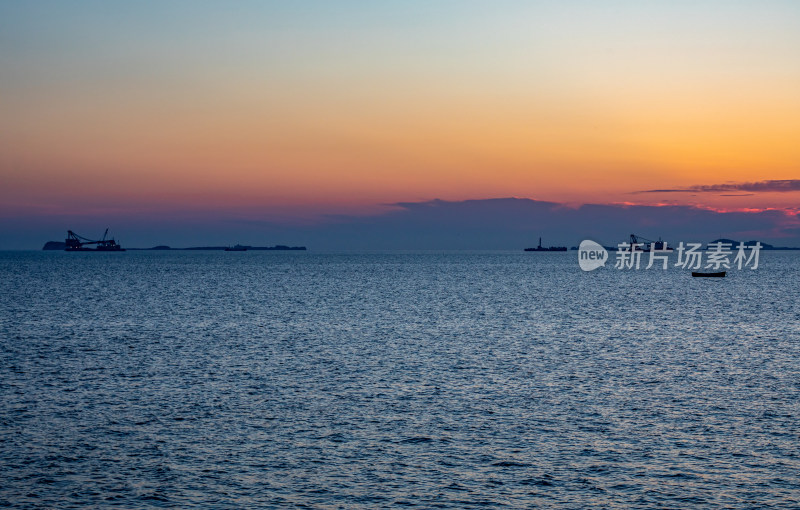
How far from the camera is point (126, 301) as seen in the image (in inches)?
4158

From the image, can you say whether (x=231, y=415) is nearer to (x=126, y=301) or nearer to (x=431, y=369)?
(x=431, y=369)

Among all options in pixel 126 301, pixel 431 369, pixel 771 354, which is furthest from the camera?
pixel 126 301

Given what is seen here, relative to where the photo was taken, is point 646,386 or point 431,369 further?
point 431,369

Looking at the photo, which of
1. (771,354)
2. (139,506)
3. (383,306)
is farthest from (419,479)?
(383,306)

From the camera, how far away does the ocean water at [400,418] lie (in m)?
21.8

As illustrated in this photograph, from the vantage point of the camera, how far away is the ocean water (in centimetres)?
2178

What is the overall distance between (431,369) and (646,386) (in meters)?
11.7

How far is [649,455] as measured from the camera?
2498cm

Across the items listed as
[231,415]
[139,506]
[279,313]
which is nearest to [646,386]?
[231,415]

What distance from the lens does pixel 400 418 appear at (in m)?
30.2

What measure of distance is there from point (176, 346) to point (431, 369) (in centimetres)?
2148

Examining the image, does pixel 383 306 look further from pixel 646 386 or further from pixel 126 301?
pixel 646 386

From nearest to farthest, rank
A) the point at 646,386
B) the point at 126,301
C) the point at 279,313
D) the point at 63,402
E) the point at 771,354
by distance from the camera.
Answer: the point at 63,402 < the point at 646,386 < the point at 771,354 < the point at 279,313 < the point at 126,301

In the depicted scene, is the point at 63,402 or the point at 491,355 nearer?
the point at 63,402
